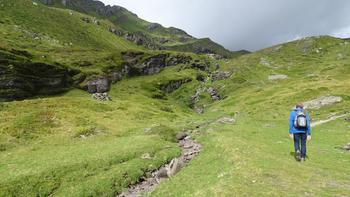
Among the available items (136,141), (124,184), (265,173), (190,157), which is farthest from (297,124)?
(136,141)

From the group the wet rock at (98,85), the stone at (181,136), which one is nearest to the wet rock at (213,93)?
the wet rock at (98,85)

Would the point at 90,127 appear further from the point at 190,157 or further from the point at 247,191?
the point at 247,191

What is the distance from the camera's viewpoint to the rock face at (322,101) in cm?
8750

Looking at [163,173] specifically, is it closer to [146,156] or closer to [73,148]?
[146,156]

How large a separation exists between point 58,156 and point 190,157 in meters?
15.6

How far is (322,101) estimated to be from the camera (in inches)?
3541

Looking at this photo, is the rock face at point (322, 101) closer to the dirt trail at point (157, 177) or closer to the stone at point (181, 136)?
the stone at point (181, 136)

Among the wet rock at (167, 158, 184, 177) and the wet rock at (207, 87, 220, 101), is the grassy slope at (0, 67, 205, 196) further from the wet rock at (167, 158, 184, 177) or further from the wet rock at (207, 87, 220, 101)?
the wet rock at (207, 87, 220, 101)

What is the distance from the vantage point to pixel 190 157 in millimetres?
39594

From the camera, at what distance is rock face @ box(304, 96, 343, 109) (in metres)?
87.5

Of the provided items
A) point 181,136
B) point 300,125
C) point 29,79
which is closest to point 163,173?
point 300,125

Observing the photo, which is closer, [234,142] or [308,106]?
[234,142]

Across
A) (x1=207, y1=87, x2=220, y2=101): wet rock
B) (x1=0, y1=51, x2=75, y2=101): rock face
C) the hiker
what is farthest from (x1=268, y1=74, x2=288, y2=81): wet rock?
the hiker

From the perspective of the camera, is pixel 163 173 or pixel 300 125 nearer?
pixel 300 125
